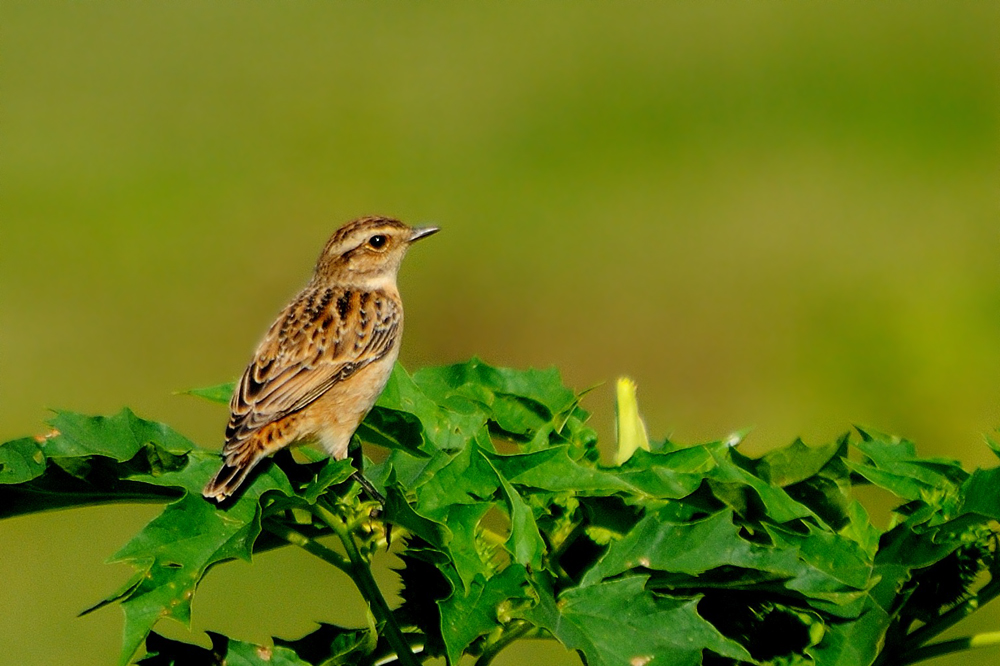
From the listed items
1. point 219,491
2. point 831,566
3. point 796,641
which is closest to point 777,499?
point 831,566

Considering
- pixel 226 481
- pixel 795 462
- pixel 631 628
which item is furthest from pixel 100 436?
pixel 795 462

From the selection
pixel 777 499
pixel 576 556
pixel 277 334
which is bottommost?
pixel 277 334

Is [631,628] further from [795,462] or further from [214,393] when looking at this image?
[214,393]

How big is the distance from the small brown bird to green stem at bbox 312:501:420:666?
1.91 m

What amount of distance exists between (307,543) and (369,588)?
219 mm

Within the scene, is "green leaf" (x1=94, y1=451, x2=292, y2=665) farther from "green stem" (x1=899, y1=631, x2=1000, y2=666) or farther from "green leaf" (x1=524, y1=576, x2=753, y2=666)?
"green stem" (x1=899, y1=631, x2=1000, y2=666)

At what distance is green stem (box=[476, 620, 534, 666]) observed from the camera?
2541 millimetres

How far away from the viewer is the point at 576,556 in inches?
111

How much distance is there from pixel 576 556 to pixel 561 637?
0.53 meters

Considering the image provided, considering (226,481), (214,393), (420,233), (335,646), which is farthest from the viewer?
(420,233)

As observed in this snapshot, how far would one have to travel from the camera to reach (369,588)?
2.56 metres

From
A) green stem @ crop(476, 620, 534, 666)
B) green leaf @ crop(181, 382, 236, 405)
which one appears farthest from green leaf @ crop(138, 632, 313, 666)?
green leaf @ crop(181, 382, 236, 405)

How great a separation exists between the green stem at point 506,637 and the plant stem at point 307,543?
315 millimetres

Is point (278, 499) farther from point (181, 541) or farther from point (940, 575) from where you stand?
point (940, 575)
